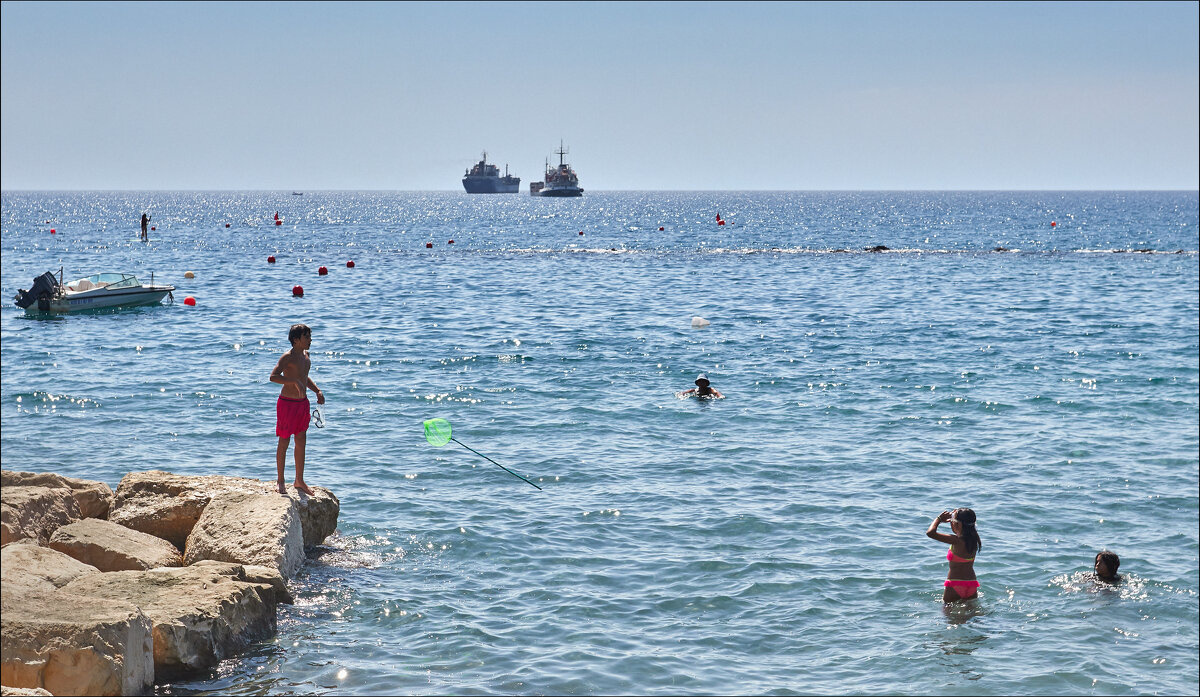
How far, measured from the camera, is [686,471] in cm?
1581

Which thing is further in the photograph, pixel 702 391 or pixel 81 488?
pixel 702 391

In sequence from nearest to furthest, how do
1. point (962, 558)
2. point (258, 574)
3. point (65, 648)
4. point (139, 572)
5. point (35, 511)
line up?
point (65, 648) < point (139, 572) < point (258, 574) < point (35, 511) < point (962, 558)

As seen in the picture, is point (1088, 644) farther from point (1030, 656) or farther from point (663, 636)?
point (663, 636)

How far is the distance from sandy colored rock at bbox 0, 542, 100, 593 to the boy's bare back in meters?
3.23

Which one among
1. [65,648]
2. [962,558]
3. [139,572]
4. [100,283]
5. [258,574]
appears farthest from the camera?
[100,283]

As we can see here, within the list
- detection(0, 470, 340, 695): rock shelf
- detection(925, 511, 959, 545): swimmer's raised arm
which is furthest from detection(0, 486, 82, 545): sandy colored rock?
detection(925, 511, 959, 545): swimmer's raised arm

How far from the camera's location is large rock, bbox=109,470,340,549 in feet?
36.8

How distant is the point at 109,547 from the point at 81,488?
6.44 feet

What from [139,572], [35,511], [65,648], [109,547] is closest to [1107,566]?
[139,572]

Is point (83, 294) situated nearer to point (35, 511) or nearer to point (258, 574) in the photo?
point (35, 511)

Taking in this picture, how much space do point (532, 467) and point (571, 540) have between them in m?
3.38

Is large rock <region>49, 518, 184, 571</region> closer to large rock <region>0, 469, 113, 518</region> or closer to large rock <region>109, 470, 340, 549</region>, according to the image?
large rock <region>109, 470, 340, 549</region>

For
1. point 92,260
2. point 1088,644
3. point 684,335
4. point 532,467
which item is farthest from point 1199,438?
point 92,260

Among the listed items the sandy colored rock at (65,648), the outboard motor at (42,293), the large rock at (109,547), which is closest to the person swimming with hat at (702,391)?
the large rock at (109,547)
